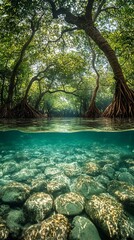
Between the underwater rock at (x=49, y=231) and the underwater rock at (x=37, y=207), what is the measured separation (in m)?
0.28

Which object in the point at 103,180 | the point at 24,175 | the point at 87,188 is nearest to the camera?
the point at 87,188

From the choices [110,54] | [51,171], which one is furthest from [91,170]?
[110,54]

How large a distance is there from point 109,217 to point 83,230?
0.38 m

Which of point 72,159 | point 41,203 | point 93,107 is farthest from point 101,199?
point 93,107

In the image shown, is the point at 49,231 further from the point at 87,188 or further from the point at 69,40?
the point at 69,40

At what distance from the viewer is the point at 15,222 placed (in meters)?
2.26

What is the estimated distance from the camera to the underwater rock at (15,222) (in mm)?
2090

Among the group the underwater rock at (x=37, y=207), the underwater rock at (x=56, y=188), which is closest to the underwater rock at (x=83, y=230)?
the underwater rock at (x=37, y=207)

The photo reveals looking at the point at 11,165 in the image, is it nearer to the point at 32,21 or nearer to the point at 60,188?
the point at 60,188

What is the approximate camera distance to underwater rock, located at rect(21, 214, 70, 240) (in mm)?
1955

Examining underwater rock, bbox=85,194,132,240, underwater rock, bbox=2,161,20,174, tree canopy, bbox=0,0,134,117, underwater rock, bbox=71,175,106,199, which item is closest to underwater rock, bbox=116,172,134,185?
underwater rock, bbox=71,175,106,199

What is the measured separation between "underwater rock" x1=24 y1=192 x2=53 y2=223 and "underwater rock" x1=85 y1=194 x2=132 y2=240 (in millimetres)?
560

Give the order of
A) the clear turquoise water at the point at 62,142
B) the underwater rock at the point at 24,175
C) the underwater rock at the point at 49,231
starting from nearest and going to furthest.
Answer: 1. the underwater rock at the point at 49,231
2. the underwater rock at the point at 24,175
3. the clear turquoise water at the point at 62,142

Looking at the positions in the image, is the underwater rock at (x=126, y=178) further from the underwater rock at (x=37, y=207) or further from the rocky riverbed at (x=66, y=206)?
the underwater rock at (x=37, y=207)
